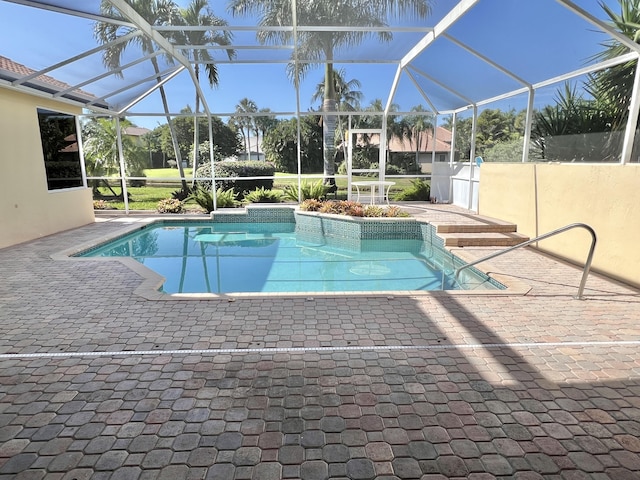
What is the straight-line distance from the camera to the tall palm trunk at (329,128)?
1133 centimetres

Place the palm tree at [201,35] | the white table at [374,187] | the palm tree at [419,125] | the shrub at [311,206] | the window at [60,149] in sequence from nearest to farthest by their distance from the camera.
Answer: the palm tree at [201,35]
the window at [60,149]
the shrub at [311,206]
the white table at [374,187]
the palm tree at [419,125]

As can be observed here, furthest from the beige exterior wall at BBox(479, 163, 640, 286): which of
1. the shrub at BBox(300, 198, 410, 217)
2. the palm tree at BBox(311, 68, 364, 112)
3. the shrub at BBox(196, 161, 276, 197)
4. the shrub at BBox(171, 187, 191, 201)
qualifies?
the shrub at BBox(171, 187, 191, 201)

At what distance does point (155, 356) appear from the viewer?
297 centimetres

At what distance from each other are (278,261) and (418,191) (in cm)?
666

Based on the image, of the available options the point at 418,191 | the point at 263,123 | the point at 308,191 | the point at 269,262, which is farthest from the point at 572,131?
the point at 263,123

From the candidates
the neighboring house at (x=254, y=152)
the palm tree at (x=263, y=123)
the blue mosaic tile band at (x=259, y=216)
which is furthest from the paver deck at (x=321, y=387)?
→ the neighboring house at (x=254, y=152)

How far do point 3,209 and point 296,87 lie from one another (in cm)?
658

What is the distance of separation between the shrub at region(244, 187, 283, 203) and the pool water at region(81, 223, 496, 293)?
7.05 ft

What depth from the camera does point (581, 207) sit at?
5.42 meters

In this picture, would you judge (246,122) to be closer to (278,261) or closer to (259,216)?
(259,216)

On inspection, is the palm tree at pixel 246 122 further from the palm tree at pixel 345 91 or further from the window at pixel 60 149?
the window at pixel 60 149

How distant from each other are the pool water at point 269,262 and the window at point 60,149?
1913 millimetres

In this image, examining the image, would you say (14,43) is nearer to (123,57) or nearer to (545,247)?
(123,57)

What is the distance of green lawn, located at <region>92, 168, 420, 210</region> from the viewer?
40.0ft
